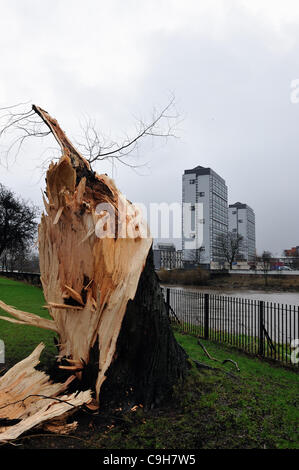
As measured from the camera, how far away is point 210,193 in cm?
6538

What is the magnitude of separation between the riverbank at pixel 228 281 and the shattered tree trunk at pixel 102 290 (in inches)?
1190

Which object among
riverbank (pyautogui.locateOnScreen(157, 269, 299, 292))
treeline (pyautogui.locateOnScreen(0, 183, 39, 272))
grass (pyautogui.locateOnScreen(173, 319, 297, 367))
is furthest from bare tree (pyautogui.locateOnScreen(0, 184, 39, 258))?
grass (pyautogui.locateOnScreen(173, 319, 297, 367))

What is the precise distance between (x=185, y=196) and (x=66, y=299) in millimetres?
68298

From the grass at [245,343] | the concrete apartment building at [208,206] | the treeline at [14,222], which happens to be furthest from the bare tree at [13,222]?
the concrete apartment building at [208,206]

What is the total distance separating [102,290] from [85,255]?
1.47 feet

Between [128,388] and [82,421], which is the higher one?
[128,388]

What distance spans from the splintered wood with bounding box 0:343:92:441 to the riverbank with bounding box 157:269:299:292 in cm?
3028

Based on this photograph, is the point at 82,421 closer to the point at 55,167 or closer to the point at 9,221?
the point at 55,167

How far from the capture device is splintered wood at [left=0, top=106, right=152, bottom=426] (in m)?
3.10

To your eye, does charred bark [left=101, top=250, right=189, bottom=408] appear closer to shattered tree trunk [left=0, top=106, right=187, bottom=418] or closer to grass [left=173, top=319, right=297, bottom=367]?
shattered tree trunk [left=0, top=106, right=187, bottom=418]

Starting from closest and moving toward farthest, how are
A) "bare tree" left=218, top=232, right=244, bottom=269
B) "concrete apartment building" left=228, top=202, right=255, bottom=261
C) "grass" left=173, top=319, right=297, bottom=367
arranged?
"grass" left=173, top=319, right=297, bottom=367, "bare tree" left=218, top=232, right=244, bottom=269, "concrete apartment building" left=228, top=202, right=255, bottom=261

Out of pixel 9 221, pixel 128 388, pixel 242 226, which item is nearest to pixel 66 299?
pixel 128 388

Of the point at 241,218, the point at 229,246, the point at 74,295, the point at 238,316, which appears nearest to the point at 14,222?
the point at 238,316

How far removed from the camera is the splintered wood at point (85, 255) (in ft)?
10.2
